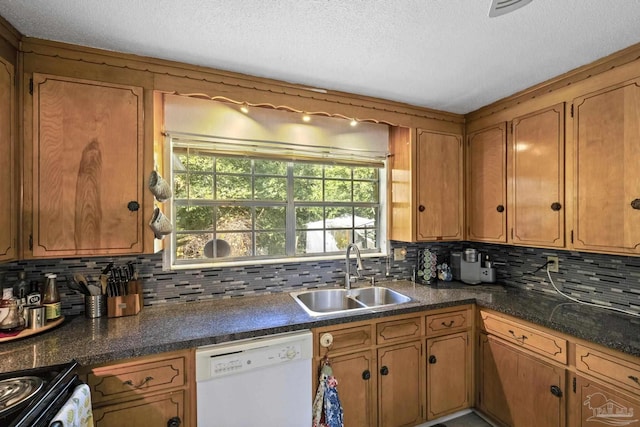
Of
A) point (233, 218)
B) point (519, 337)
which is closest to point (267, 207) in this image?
point (233, 218)

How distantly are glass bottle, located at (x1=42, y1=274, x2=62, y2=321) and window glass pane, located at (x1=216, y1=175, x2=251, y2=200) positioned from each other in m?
0.99

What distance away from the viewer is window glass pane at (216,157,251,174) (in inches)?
82.0

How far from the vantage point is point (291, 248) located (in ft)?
7.48

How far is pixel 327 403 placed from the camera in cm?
156

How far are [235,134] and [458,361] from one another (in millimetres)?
2211

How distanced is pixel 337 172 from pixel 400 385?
5.26 feet

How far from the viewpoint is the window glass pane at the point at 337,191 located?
242 centimetres

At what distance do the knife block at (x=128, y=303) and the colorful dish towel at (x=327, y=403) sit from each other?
3.68 ft

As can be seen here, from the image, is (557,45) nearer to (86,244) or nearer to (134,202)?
(134,202)

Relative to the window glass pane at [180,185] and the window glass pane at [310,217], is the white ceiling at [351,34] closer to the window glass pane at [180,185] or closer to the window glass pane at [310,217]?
the window glass pane at [180,185]

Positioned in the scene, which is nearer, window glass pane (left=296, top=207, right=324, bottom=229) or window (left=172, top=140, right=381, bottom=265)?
window (left=172, top=140, right=381, bottom=265)

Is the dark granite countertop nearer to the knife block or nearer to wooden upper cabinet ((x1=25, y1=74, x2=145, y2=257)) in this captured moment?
the knife block

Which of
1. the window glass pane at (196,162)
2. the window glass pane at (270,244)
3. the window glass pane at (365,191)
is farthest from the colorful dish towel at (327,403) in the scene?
the window glass pane at (196,162)

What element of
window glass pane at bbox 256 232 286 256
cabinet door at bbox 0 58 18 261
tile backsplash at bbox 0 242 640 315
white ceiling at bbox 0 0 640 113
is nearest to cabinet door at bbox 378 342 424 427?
tile backsplash at bbox 0 242 640 315
